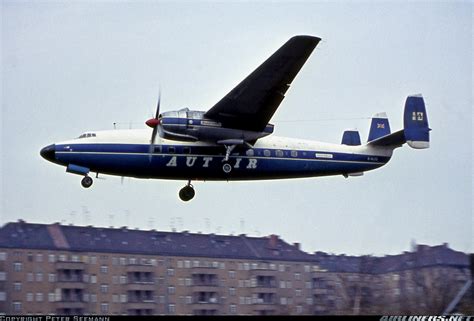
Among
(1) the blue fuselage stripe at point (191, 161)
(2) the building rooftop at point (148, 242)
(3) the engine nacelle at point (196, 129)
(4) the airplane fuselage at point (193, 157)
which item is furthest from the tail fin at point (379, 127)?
(2) the building rooftop at point (148, 242)

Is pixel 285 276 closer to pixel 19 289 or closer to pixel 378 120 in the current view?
pixel 378 120

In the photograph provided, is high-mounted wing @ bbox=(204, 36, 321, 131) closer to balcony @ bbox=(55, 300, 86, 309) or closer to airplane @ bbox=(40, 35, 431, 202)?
airplane @ bbox=(40, 35, 431, 202)

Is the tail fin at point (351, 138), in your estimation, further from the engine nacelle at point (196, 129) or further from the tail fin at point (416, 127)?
the engine nacelle at point (196, 129)

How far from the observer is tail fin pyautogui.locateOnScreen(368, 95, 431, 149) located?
51438 mm

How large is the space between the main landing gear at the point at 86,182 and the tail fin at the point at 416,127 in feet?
45.8

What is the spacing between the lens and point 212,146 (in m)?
49.2

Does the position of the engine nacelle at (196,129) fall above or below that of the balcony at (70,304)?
above

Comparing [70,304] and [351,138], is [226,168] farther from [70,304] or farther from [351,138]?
[70,304]

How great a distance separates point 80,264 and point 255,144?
12.1 meters

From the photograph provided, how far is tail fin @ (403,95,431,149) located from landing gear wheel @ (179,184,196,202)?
9750 millimetres

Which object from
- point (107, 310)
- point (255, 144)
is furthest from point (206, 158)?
point (107, 310)

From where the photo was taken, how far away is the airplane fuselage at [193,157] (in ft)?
159

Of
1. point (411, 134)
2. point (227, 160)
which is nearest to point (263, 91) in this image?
point (227, 160)

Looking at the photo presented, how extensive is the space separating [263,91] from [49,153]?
9.29m
